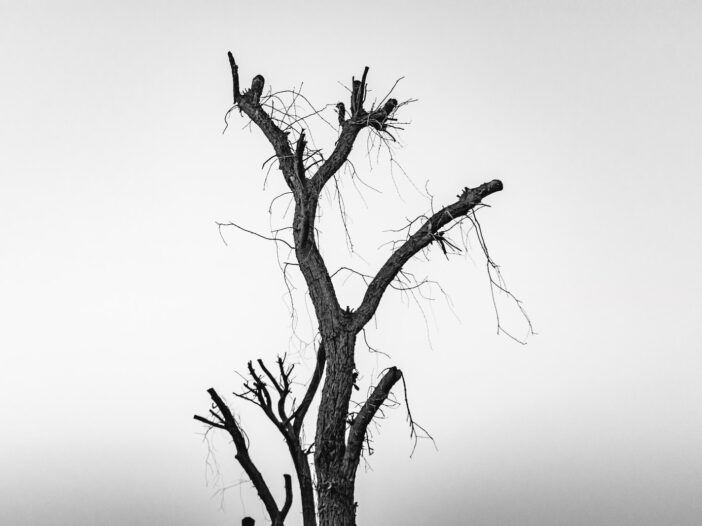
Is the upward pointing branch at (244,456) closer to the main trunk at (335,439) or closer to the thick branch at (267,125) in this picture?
the main trunk at (335,439)

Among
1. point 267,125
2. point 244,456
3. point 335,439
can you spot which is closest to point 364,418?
point 335,439

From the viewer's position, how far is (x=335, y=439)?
15.4ft

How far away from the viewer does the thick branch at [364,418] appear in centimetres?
465

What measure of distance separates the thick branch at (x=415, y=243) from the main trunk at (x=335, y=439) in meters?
0.19

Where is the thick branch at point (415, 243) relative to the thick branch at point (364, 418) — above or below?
above

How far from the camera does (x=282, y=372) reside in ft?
18.0

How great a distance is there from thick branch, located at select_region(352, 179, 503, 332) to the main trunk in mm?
189

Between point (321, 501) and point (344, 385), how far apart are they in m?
0.72

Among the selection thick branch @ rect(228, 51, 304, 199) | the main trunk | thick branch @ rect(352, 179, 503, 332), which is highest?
thick branch @ rect(228, 51, 304, 199)

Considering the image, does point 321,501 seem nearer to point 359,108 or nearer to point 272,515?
point 272,515

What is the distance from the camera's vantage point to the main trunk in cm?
457

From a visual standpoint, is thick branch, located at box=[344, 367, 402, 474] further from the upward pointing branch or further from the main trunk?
the upward pointing branch

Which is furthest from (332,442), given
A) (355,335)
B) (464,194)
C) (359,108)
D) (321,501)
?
(359,108)

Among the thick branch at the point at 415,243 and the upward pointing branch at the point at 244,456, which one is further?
the upward pointing branch at the point at 244,456
